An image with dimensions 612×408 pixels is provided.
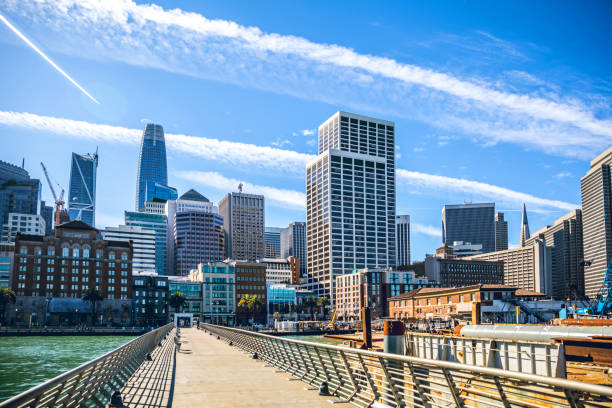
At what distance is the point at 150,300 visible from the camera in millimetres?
194625

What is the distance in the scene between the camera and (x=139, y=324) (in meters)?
188

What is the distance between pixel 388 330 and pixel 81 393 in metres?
19.3

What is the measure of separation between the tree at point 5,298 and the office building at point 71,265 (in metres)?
4.97

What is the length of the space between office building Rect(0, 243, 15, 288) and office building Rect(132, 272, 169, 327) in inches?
1533

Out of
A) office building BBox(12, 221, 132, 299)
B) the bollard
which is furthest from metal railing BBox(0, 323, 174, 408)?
office building BBox(12, 221, 132, 299)

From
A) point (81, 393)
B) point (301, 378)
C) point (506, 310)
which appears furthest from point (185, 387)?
point (506, 310)

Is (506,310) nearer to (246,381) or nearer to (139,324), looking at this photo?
(246,381)

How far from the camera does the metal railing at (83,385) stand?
948 centimetres

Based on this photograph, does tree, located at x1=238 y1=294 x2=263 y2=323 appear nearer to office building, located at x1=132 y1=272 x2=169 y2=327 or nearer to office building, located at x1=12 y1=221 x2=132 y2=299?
office building, located at x1=132 y1=272 x2=169 y2=327

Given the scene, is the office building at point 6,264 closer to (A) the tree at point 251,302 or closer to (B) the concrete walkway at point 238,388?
(A) the tree at point 251,302

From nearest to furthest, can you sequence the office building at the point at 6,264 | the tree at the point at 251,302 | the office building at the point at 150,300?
the office building at the point at 6,264 → the office building at the point at 150,300 → the tree at the point at 251,302

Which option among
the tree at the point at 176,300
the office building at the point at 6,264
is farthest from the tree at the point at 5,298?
the tree at the point at 176,300

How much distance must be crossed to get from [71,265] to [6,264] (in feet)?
62.5

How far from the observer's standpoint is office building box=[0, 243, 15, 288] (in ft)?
557
